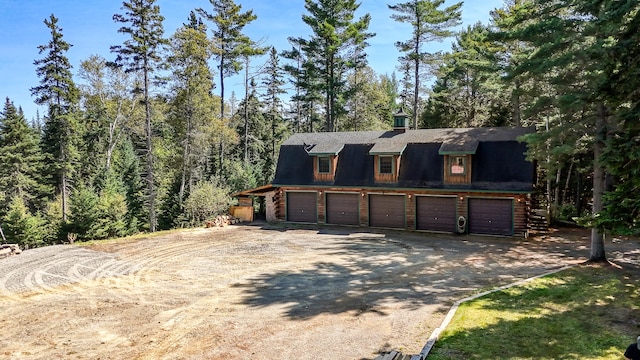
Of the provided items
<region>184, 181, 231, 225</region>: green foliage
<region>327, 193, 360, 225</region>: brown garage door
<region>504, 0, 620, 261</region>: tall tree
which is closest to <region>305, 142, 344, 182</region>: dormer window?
<region>327, 193, 360, 225</region>: brown garage door

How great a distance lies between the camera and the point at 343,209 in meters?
23.6

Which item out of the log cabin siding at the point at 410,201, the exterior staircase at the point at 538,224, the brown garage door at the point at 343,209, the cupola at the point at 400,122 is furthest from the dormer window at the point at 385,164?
the exterior staircase at the point at 538,224

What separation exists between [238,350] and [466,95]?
3408 cm

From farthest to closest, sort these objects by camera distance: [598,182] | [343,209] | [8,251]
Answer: [343,209]
[8,251]
[598,182]

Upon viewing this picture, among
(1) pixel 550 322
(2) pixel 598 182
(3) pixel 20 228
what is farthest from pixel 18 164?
(2) pixel 598 182

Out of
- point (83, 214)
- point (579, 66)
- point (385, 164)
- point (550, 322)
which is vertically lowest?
point (550, 322)

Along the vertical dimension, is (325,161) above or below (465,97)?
below

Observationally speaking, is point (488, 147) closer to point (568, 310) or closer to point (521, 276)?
point (521, 276)

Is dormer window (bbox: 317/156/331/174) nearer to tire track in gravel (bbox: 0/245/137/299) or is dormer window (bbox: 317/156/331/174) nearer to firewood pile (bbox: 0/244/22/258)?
tire track in gravel (bbox: 0/245/137/299)

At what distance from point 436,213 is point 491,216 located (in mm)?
2788

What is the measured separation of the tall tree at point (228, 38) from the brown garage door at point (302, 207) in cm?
922

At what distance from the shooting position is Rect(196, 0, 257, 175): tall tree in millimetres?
30984

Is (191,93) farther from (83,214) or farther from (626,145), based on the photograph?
(626,145)

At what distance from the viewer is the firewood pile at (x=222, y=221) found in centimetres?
2354
